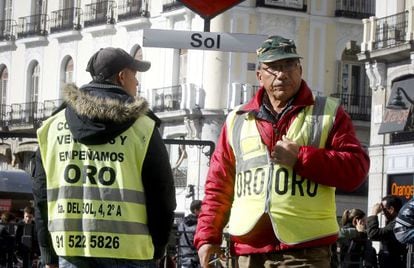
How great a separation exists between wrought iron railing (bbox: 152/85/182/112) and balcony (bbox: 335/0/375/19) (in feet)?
20.8

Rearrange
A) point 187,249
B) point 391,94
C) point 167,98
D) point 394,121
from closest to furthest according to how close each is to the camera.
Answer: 1. point 187,249
2. point 394,121
3. point 391,94
4. point 167,98

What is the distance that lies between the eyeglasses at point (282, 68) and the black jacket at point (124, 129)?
712 mm

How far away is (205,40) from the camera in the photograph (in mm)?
11805

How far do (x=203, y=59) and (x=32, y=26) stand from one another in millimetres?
12331

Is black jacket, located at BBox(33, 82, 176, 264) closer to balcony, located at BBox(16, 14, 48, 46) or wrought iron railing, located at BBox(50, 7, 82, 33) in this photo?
wrought iron railing, located at BBox(50, 7, 82, 33)

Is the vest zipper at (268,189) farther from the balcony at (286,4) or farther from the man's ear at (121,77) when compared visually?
the balcony at (286,4)

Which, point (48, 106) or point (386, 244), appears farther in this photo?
point (48, 106)

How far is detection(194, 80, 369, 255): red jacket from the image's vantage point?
24.2 feet

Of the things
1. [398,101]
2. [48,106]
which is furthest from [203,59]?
[398,101]

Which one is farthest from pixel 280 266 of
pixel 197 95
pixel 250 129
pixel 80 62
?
pixel 80 62

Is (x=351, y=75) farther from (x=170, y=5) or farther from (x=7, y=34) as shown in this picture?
(x=7, y=34)

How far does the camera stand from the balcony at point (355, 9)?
50500 millimetres

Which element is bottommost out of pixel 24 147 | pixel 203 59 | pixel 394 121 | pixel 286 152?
pixel 286 152

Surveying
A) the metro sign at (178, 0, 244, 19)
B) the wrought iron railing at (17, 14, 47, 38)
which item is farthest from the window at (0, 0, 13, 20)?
the metro sign at (178, 0, 244, 19)
